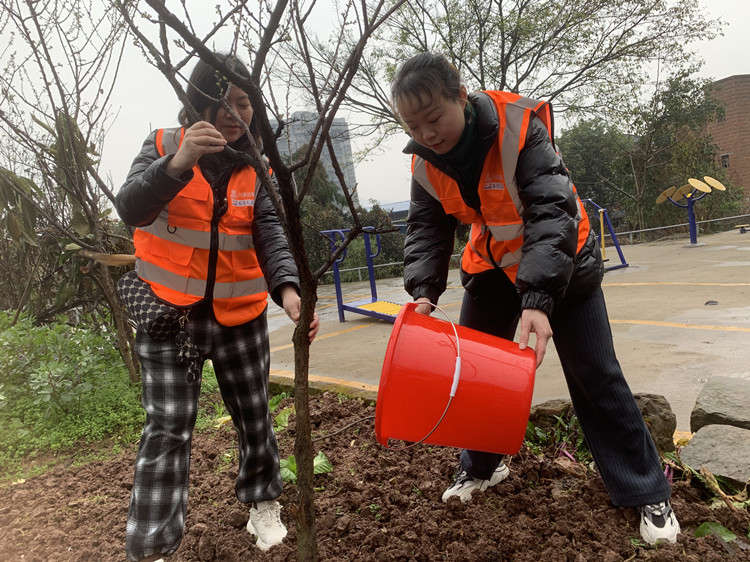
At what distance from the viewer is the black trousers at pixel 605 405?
1594 mm

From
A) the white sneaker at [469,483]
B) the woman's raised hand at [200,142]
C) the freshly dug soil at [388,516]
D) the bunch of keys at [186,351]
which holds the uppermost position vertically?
the woman's raised hand at [200,142]

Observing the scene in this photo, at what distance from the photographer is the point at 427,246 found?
1839 mm

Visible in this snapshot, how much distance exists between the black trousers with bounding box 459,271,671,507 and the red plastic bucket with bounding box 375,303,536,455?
0.29 meters

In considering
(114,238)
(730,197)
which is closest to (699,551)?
(114,238)

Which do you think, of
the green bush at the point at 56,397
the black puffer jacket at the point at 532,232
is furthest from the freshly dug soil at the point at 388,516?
the black puffer jacket at the point at 532,232

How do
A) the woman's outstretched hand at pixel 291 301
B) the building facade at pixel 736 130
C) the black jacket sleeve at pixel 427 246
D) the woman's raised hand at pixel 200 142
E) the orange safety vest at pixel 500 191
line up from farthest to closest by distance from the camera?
the building facade at pixel 736 130 < the black jacket sleeve at pixel 427 246 < the woman's outstretched hand at pixel 291 301 < the orange safety vest at pixel 500 191 < the woman's raised hand at pixel 200 142

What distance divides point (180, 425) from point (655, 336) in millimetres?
3653

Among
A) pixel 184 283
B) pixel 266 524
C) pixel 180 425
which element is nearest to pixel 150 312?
pixel 184 283

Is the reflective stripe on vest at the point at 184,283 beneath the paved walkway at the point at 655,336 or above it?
above

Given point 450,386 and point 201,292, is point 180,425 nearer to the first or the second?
point 201,292

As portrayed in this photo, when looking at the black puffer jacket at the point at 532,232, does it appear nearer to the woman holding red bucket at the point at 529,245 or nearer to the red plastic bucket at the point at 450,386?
the woman holding red bucket at the point at 529,245

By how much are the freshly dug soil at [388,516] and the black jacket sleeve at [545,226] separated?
28.9 inches

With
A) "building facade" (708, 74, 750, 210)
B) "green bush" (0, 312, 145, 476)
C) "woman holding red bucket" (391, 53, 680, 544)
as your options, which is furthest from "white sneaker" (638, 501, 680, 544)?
"building facade" (708, 74, 750, 210)

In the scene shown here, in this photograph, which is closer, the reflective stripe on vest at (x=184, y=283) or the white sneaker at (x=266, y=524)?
the reflective stripe on vest at (x=184, y=283)
